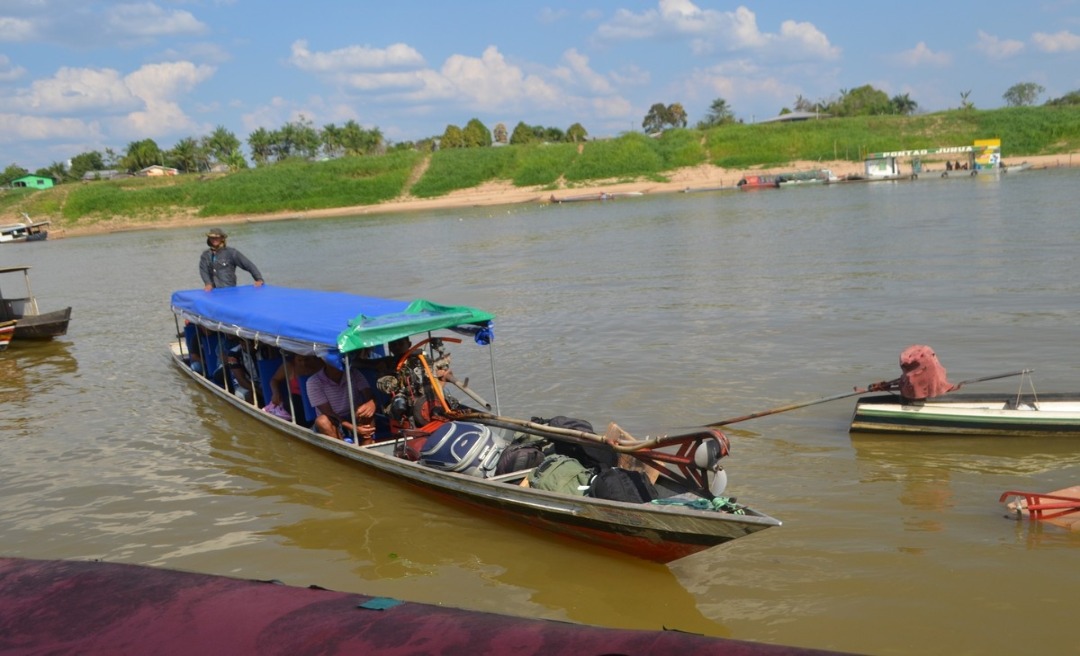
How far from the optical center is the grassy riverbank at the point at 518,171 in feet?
226

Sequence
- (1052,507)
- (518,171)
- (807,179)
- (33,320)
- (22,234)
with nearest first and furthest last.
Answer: (1052,507), (33,320), (807,179), (22,234), (518,171)

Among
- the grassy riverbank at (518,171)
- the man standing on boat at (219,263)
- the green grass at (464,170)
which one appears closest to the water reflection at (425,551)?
the man standing on boat at (219,263)

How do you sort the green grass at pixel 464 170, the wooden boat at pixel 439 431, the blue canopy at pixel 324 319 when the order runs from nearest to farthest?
the wooden boat at pixel 439 431 < the blue canopy at pixel 324 319 < the green grass at pixel 464 170

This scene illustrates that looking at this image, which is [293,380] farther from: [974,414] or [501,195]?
[501,195]

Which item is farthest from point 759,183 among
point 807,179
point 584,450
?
point 584,450

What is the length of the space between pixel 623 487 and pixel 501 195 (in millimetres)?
64163

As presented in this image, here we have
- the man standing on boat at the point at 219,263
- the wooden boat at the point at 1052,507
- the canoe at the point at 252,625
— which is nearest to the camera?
the canoe at the point at 252,625

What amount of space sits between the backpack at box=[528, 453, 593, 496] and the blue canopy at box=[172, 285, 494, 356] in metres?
1.96

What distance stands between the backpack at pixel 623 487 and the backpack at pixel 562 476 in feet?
0.64

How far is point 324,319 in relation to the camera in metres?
8.70

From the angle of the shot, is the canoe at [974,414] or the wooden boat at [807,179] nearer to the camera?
the canoe at [974,414]

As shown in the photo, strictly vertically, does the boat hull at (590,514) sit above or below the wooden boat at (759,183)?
below

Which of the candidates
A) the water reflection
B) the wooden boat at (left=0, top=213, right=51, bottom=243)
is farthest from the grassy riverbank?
the water reflection

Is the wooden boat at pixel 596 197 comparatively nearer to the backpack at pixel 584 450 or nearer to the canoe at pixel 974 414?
the canoe at pixel 974 414
